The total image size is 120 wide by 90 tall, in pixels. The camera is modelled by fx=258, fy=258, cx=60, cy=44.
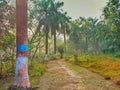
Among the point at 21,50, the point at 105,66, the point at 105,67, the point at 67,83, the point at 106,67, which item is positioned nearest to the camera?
the point at 21,50

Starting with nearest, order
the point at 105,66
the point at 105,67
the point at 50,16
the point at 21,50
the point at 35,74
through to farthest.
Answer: the point at 21,50 < the point at 35,74 < the point at 105,67 < the point at 105,66 < the point at 50,16

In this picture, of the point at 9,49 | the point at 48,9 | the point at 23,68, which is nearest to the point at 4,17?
the point at 9,49

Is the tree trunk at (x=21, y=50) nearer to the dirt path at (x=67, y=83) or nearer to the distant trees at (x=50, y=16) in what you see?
the dirt path at (x=67, y=83)

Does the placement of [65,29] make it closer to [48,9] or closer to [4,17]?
[48,9]

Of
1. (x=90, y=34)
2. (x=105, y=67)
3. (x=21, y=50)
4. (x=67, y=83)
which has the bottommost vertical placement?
(x=67, y=83)

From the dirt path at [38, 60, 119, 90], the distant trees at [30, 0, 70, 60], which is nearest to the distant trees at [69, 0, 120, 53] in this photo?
the distant trees at [30, 0, 70, 60]

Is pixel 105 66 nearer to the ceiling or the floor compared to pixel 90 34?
nearer to the floor

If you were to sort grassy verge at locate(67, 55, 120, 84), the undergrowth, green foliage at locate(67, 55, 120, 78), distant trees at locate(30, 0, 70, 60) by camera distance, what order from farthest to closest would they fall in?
distant trees at locate(30, 0, 70, 60) < green foliage at locate(67, 55, 120, 78) < the undergrowth < grassy verge at locate(67, 55, 120, 84)

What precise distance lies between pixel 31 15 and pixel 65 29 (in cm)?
2678

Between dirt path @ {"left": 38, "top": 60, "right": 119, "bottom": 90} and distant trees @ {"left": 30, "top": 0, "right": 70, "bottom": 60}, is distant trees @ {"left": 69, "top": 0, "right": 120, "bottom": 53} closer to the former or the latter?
distant trees @ {"left": 30, "top": 0, "right": 70, "bottom": 60}

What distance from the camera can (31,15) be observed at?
3453 cm

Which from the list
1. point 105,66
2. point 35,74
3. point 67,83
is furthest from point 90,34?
point 67,83

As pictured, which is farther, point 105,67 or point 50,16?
point 50,16

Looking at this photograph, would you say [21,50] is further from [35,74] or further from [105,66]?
[105,66]
